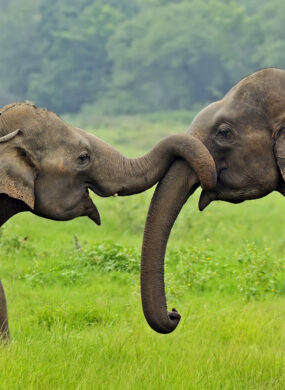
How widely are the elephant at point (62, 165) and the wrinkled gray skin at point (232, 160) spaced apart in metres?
0.14

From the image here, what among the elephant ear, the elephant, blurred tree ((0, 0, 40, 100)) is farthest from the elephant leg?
blurred tree ((0, 0, 40, 100))

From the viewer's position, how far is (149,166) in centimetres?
505

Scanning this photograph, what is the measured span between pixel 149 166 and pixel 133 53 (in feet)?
241

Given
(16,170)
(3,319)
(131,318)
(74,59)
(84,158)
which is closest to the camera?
(16,170)

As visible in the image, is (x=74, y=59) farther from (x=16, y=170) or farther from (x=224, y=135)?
(x=16, y=170)

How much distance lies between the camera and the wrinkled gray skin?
196 inches

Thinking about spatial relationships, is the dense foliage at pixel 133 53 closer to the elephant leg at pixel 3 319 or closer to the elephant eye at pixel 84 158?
the elephant eye at pixel 84 158

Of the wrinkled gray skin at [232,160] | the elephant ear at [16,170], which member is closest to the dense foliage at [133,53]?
the wrinkled gray skin at [232,160]

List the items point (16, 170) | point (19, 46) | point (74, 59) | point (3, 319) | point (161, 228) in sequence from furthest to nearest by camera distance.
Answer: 1. point (19, 46)
2. point (74, 59)
3. point (3, 319)
4. point (161, 228)
5. point (16, 170)

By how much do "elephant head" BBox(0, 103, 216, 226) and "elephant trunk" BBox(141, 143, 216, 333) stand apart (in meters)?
0.10

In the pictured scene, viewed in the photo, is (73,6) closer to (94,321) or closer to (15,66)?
(15,66)

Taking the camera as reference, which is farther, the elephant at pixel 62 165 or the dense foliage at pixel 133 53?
the dense foliage at pixel 133 53

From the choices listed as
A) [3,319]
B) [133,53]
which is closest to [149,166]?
[3,319]

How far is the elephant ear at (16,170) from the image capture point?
4.71 metres
